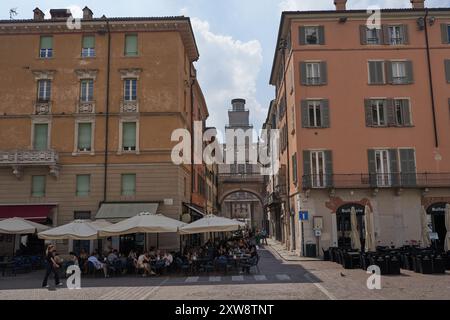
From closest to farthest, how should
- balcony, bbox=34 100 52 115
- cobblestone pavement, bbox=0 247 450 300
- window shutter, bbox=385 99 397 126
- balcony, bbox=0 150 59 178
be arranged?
cobblestone pavement, bbox=0 247 450 300 < balcony, bbox=0 150 59 178 < balcony, bbox=34 100 52 115 < window shutter, bbox=385 99 397 126

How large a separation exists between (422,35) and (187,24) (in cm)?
1626

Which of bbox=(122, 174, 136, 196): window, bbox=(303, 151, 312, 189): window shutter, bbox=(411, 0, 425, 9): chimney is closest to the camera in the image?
bbox=(122, 174, 136, 196): window

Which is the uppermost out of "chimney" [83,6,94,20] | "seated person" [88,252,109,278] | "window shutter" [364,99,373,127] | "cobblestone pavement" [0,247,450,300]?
"chimney" [83,6,94,20]

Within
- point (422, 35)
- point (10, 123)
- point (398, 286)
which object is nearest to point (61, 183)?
point (10, 123)

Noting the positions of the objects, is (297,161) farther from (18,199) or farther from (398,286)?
(18,199)

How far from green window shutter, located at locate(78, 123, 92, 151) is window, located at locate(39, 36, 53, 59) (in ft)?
17.5

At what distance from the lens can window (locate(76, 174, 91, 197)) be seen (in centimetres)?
2753

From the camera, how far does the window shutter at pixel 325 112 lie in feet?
99.3

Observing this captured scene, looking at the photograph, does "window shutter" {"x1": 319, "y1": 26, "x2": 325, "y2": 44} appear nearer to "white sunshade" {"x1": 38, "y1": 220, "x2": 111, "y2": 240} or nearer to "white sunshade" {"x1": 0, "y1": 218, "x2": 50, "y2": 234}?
"white sunshade" {"x1": 38, "y1": 220, "x2": 111, "y2": 240}

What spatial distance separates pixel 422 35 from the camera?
1217 inches

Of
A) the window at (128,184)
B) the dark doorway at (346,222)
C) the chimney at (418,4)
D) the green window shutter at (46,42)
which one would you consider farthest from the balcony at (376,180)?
the green window shutter at (46,42)

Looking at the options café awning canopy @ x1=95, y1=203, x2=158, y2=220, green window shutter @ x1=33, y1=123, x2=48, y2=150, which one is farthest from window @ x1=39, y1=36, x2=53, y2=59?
café awning canopy @ x1=95, y1=203, x2=158, y2=220

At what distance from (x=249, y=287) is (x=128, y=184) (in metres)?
13.4

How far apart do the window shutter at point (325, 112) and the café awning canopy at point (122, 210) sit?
41.4 ft
